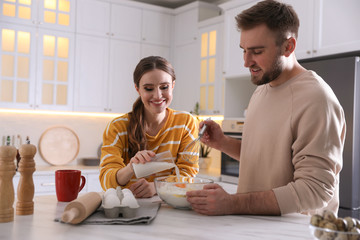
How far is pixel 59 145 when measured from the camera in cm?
429

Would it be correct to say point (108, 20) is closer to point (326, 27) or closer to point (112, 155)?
point (326, 27)

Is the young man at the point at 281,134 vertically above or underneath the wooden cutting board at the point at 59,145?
above

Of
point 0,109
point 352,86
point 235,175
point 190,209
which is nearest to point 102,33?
point 0,109

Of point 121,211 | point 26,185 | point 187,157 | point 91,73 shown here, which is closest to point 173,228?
point 121,211

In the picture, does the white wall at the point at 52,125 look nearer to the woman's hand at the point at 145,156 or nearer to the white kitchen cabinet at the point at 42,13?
the white kitchen cabinet at the point at 42,13

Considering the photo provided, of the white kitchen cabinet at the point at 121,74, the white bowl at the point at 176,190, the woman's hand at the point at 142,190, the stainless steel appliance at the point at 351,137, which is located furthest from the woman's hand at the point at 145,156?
the white kitchen cabinet at the point at 121,74

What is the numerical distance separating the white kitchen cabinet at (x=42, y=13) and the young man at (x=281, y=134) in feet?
9.75

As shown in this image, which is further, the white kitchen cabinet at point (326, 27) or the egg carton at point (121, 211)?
the white kitchen cabinet at point (326, 27)

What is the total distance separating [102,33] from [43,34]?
24.6 inches

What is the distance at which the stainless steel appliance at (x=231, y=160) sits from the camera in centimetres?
348

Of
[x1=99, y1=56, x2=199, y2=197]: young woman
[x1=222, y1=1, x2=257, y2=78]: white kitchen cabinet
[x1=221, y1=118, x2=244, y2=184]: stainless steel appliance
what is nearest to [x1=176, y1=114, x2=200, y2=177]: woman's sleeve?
[x1=99, y1=56, x2=199, y2=197]: young woman

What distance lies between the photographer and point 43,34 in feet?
12.8

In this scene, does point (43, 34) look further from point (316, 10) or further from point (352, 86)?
point (352, 86)

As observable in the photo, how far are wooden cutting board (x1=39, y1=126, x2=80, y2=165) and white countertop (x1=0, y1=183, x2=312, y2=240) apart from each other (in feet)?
10.2
